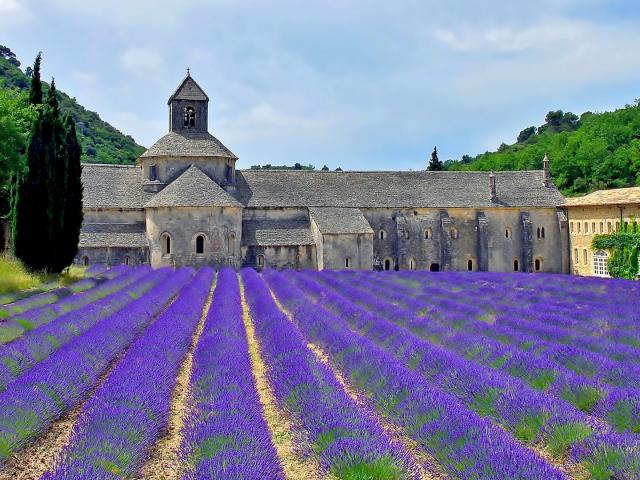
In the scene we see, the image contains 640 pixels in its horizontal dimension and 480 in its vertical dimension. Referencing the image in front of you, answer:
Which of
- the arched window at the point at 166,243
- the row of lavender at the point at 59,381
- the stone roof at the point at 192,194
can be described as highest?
the stone roof at the point at 192,194

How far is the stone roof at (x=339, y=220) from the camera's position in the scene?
1538 inches

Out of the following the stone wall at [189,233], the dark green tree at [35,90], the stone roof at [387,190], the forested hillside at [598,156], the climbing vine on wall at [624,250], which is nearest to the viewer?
the dark green tree at [35,90]

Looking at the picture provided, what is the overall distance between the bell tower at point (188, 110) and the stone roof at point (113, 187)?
4.12m

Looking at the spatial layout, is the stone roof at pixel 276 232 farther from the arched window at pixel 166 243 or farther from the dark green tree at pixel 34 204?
the dark green tree at pixel 34 204

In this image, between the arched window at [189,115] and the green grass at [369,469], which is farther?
the arched window at [189,115]

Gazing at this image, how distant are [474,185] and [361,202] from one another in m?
9.53

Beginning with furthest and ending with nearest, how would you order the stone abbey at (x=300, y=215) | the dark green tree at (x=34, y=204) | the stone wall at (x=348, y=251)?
1. the stone wall at (x=348, y=251)
2. the stone abbey at (x=300, y=215)
3. the dark green tree at (x=34, y=204)

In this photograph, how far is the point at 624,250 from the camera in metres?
37.6

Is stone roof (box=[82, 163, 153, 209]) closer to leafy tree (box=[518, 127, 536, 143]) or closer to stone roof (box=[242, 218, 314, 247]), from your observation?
stone roof (box=[242, 218, 314, 247])

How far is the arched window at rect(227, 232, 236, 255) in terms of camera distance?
125 feet

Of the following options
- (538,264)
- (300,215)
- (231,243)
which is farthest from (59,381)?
(538,264)

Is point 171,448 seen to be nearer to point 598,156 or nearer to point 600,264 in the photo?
point 600,264

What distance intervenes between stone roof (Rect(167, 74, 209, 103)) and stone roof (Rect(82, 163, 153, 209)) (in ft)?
18.5

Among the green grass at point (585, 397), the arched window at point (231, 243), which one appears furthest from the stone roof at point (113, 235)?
the green grass at point (585, 397)
